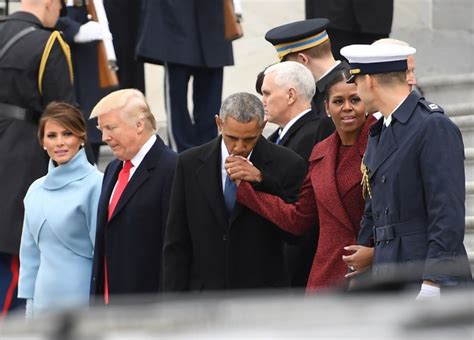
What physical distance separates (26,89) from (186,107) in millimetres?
1234

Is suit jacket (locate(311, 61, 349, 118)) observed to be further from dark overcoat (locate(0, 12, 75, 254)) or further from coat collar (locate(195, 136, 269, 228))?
dark overcoat (locate(0, 12, 75, 254))

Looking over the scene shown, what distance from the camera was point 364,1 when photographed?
28.6ft

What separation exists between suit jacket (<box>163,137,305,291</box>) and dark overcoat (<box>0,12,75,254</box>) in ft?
6.36

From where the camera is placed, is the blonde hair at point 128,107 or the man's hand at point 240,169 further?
the blonde hair at point 128,107

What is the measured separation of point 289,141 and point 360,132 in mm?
677

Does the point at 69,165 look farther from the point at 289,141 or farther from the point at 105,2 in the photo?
the point at 105,2

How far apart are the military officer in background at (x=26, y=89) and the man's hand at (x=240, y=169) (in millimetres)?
2146

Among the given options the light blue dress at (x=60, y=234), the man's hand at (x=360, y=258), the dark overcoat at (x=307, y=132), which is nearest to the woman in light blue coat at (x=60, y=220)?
the light blue dress at (x=60, y=234)

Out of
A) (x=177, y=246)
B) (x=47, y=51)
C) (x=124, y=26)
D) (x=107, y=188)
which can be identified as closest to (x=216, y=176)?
(x=177, y=246)

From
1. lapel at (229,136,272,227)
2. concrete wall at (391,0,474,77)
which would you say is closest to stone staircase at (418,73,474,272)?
concrete wall at (391,0,474,77)

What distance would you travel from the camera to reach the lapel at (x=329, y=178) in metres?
5.65

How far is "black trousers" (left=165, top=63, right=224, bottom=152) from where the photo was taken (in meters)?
8.72

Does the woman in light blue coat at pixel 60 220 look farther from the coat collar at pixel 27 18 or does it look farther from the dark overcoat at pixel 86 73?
the dark overcoat at pixel 86 73

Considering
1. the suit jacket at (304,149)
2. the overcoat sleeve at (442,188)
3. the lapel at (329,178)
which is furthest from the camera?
the suit jacket at (304,149)
